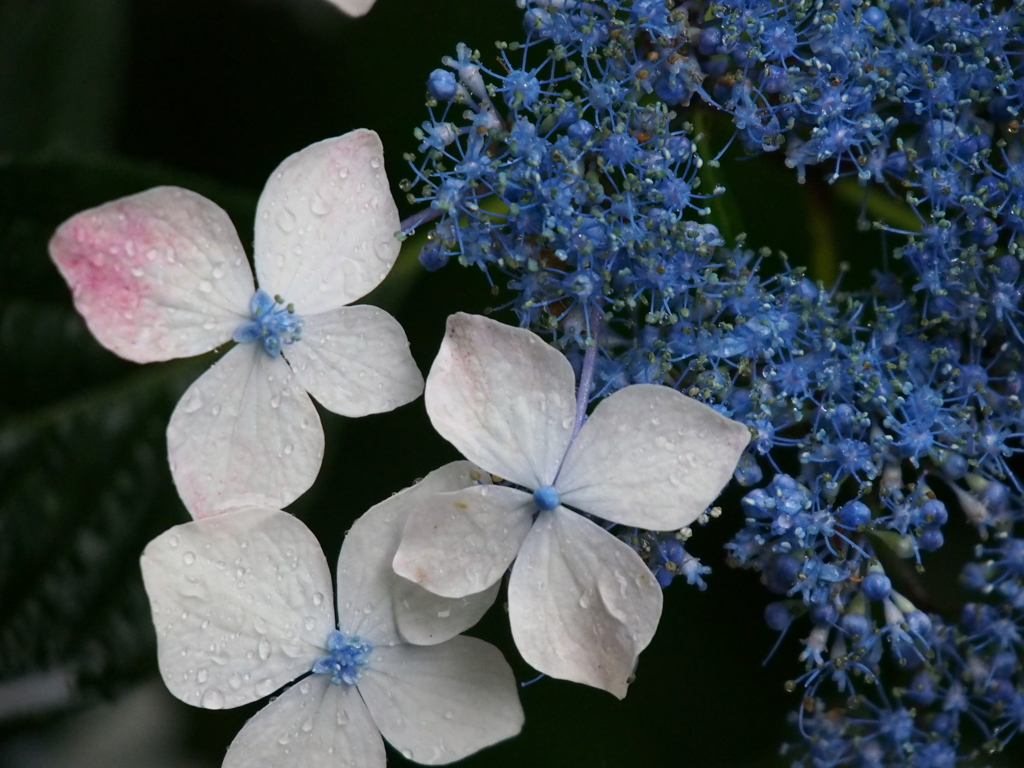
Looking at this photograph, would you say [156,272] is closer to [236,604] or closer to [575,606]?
[236,604]

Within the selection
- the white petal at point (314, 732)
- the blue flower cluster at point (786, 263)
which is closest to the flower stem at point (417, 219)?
the blue flower cluster at point (786, 263)

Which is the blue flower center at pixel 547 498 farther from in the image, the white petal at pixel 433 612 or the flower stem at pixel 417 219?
the flower stem at pixel 417 219

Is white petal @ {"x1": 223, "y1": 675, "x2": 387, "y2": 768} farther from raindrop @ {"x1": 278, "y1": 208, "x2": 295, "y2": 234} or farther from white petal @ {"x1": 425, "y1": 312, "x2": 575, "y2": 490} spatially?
raindrop @ {"x1": 278, "y1": 208, "x2": 295, "y2": 234}

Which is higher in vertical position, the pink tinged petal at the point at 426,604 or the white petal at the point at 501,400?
the white petal at the point at 501,400

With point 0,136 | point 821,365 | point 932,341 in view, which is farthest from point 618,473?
point 0,136

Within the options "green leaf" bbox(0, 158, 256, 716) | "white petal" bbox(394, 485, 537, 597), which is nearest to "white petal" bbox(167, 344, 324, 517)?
"white petal" bbox(394, 485, 537, 597)
